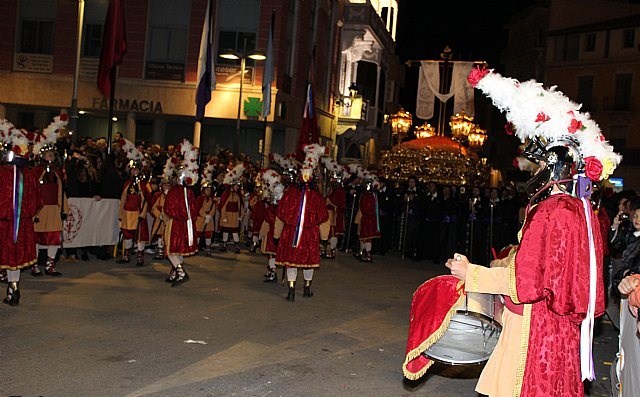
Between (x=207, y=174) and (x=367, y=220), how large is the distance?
445 centimetres

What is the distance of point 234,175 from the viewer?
60.8ft

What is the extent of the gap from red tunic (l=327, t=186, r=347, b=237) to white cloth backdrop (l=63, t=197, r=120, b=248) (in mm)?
6055

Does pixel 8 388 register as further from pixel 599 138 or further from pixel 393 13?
pixel 393 13

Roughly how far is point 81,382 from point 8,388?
608 mm

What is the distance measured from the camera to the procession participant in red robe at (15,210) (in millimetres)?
9445

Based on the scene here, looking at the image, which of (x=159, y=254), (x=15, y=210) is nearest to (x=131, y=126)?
(x=159, y=254)

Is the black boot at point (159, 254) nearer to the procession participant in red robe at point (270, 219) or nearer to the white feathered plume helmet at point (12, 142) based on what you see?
the procession participant in red robe at point (270, 219)

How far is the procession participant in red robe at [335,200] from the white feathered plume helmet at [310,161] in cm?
655

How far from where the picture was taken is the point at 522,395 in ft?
14.1

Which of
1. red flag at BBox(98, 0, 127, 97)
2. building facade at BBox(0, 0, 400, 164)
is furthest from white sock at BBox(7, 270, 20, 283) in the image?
building facade at BBox(0, 0, 400, 164)

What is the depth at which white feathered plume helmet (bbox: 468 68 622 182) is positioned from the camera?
450cm

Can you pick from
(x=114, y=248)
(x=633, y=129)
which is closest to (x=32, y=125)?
(x=114, y=248)

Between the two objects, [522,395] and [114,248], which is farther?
[114,248]

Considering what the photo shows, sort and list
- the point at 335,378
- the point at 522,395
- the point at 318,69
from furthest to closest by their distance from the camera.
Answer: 1. the point at 318,69
2. the point at 335,378
3. the point at 522,395
